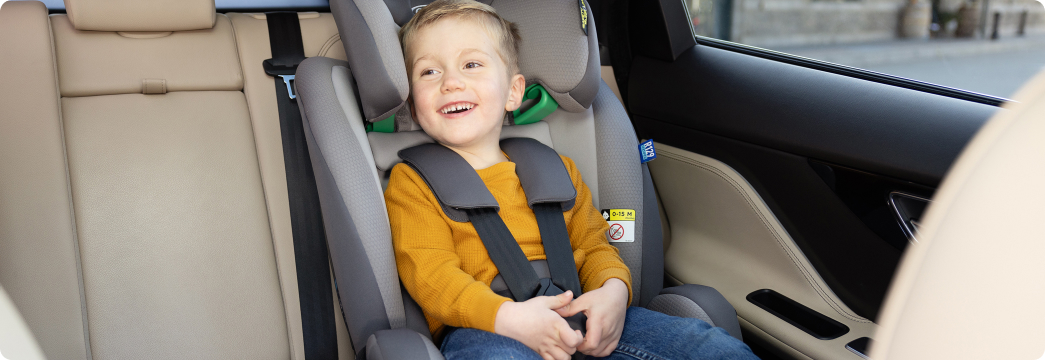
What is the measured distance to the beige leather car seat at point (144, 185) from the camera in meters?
1.42

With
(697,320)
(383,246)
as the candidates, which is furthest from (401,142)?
(697,320)

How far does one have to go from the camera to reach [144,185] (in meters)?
1.54

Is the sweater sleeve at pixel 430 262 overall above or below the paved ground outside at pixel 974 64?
below

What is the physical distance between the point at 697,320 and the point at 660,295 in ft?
0.57

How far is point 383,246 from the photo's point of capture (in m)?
1.35

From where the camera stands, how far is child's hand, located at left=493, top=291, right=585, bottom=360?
1224 mm

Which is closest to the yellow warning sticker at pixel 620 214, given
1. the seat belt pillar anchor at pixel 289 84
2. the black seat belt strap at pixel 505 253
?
the black seat belt strap at pixel 505 253

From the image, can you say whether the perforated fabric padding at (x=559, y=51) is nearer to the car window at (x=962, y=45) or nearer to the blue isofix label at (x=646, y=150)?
the blue isofix label at (x=646, y=150)

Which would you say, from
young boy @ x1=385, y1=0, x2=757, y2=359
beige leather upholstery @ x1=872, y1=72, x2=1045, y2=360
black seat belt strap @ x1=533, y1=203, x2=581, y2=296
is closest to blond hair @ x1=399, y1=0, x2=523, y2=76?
young boy @ x1=385, y1=0, x2=757, y2=359

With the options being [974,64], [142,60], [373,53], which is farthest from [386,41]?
[974,64]

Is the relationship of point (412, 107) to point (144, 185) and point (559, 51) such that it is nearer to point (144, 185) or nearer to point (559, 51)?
point (559, 51)

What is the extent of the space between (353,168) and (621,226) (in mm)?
650

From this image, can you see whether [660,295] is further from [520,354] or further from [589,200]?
[520,354]

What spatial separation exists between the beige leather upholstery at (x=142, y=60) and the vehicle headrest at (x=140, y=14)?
0.12 feet
